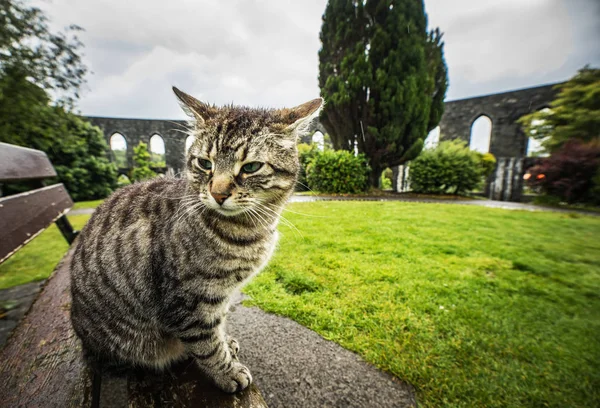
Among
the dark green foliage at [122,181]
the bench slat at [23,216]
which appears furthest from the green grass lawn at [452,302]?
the dark green foliage at [122,181]

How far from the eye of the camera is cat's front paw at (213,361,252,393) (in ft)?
3.26

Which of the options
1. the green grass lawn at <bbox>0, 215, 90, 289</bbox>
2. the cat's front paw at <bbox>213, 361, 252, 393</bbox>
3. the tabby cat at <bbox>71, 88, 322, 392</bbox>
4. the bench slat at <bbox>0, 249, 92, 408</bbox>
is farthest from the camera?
the green grass lawn at <bbox>0, 215, 90, 289</bbox>

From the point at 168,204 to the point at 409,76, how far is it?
10.8 m

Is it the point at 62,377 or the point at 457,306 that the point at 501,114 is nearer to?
the point at 457,306

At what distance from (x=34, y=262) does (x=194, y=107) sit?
14.2 ft

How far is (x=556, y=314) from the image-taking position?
2041 millimetres

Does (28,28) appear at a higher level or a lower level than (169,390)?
higher

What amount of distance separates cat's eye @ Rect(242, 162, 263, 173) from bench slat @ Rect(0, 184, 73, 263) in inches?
59.9

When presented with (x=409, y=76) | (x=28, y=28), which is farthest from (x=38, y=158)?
(x=409, y=76)

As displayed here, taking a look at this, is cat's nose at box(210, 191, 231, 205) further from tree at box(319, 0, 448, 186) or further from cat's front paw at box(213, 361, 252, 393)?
tree at box(319, 0, 448, 186)

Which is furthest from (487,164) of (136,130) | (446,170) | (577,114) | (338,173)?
(136,130)

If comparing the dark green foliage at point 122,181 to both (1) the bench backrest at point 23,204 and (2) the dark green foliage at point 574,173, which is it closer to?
(1) the bench backrest at point 23,204

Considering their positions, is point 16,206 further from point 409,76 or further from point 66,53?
point 409,76

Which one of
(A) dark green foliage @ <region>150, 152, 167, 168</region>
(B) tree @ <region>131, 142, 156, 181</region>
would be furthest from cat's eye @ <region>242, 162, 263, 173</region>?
(A) dark green foliage @ <region>150, 152, 167, 168</region>
